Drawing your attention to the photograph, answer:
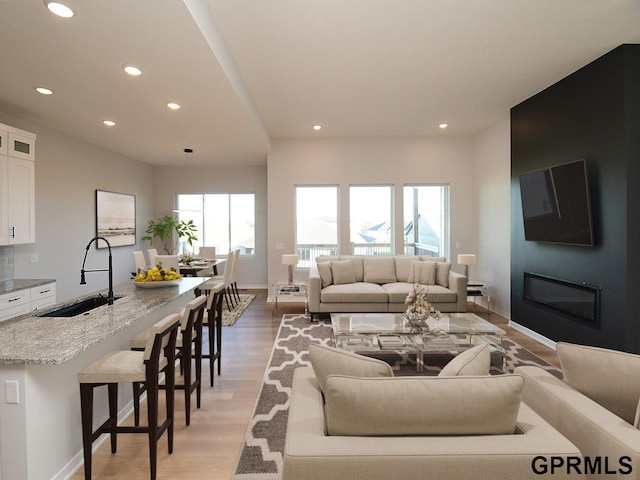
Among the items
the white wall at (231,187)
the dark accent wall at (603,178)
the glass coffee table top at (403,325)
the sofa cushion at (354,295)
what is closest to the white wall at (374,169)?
the white wall at (231,187)

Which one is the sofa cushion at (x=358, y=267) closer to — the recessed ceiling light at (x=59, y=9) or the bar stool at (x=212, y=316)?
the bar stool at (x=212, y=316)

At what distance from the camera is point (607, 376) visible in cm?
147

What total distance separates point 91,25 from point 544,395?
11.3 feet

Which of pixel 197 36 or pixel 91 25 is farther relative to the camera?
pixel 197 36

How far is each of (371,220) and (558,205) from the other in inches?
132

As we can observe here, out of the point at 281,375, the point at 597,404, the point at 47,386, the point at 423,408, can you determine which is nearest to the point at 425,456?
the point at 423,408

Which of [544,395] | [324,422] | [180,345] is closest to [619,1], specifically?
[544,395]

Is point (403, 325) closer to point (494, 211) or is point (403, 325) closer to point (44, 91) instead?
point (494, 211)

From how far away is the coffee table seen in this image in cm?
331

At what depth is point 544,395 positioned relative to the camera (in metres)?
1.55

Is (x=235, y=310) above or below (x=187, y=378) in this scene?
below

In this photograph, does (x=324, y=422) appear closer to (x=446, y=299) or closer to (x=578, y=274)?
(x=578, y=274)

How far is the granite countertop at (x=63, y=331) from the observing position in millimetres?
1629

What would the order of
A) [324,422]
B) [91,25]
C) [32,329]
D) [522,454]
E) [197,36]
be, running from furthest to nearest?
[197,36] < [91,25] < [32,329] < [324,422] < [522,454]
